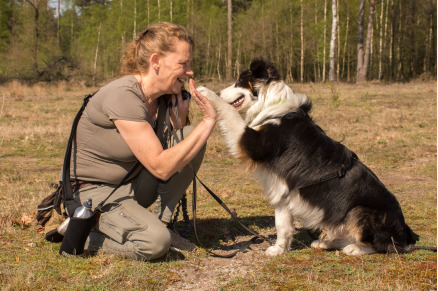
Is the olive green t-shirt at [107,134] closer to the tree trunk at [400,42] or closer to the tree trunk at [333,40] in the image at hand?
the tree trunk at [333,40]

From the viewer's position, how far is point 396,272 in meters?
3.25

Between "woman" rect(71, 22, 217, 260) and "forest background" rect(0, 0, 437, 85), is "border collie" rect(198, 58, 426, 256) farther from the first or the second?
"forest background" rect(0, 0, 437, 85)

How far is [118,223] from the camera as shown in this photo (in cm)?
337

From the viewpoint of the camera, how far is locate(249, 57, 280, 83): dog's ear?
154 inches

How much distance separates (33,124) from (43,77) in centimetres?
1593

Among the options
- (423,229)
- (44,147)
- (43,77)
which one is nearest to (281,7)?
(43,77)

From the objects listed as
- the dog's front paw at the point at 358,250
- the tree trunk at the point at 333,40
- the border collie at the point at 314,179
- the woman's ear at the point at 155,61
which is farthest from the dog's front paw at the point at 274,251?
the tree trunk at the point at 333,40

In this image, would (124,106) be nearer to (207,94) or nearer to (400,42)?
(207,94)

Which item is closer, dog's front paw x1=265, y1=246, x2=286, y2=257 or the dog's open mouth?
dog's front paw x1=265, y1=246, x2=286, y2=257

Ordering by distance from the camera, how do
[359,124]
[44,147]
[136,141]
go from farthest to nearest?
1. [359,124]
2. [44,147]
3. [136,141]

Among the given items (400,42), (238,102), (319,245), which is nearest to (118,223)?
(238,102)

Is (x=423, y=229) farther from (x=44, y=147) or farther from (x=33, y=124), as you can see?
(x=33, y=124)

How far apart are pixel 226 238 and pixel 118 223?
1.29m

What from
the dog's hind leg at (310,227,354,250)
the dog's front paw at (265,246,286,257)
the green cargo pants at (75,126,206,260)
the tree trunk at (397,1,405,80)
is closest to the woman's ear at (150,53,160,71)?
the green cargo pants at (75,126,206,260)
